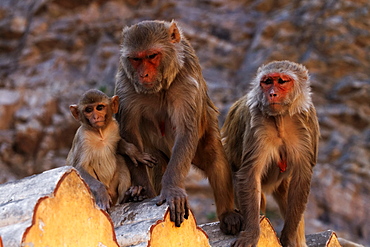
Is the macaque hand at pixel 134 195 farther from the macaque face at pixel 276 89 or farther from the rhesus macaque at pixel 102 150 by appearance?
the macaque face at pixel 276 89

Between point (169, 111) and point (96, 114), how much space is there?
645 millimetres

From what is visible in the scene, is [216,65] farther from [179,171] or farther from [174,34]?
[179,171]

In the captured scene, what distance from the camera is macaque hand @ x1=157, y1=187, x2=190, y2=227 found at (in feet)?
12.7

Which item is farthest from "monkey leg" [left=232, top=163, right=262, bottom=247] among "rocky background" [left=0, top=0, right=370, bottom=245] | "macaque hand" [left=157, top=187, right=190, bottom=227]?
"rocky background" [left=0, top=0, right=370, bottom=245]

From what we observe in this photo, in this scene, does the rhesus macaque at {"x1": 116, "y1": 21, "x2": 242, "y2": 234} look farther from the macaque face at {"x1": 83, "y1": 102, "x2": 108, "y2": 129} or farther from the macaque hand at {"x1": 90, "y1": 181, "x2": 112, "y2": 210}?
the macaque hand at {"x1": 90, "y1": 181, "x2": 112, "y2": 210}

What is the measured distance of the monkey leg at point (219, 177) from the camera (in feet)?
16.2

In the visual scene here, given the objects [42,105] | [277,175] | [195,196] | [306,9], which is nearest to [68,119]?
[42,105]

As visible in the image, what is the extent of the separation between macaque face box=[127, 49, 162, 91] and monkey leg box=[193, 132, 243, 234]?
90cm

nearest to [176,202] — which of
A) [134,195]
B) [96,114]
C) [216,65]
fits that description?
[134,195]

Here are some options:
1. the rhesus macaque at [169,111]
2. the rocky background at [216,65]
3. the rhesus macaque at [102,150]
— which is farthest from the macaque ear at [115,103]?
the rocky background at [216,65]

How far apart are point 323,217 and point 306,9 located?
16.2 feet

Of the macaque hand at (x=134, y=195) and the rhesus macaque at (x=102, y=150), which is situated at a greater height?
the rhesus macaque at (x=102, y=150)

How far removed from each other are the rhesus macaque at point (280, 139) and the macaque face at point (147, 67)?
1.00m

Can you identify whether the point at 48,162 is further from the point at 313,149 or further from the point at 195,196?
the point at 313,149
